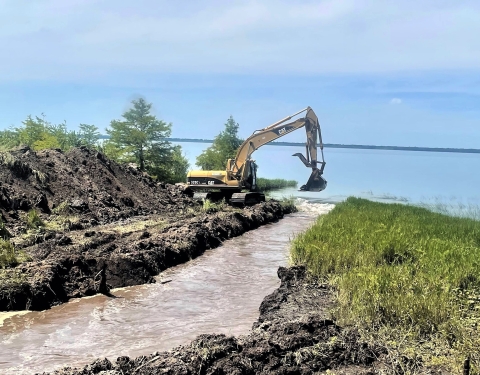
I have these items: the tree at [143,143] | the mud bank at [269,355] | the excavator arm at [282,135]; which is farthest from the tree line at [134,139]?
the mud bank at [269,355]

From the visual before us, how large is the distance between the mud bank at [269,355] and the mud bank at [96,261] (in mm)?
3570

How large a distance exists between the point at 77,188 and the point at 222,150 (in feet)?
67.9

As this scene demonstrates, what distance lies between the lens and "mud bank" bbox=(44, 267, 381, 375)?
5.26 metres

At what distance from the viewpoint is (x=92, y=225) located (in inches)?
666

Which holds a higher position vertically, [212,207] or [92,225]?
[212,207]

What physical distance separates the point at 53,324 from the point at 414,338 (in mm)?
5644

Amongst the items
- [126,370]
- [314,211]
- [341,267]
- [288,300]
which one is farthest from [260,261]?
[314,211]

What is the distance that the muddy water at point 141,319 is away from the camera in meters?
6.66

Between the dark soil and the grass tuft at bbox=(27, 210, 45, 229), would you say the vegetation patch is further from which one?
the grass tuft at bbox=(27, 210, 45, 229)

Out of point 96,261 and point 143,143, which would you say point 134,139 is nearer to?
point 143,143

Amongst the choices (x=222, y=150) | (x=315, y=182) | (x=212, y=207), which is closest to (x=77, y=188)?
(x=212, y=207)

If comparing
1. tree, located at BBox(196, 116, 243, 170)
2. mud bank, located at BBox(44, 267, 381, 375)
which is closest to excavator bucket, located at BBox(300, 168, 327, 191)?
tree, located at BBox(196, 116, 243, 170)

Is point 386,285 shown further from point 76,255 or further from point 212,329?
point 76,255

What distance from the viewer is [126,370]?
5.23 m
